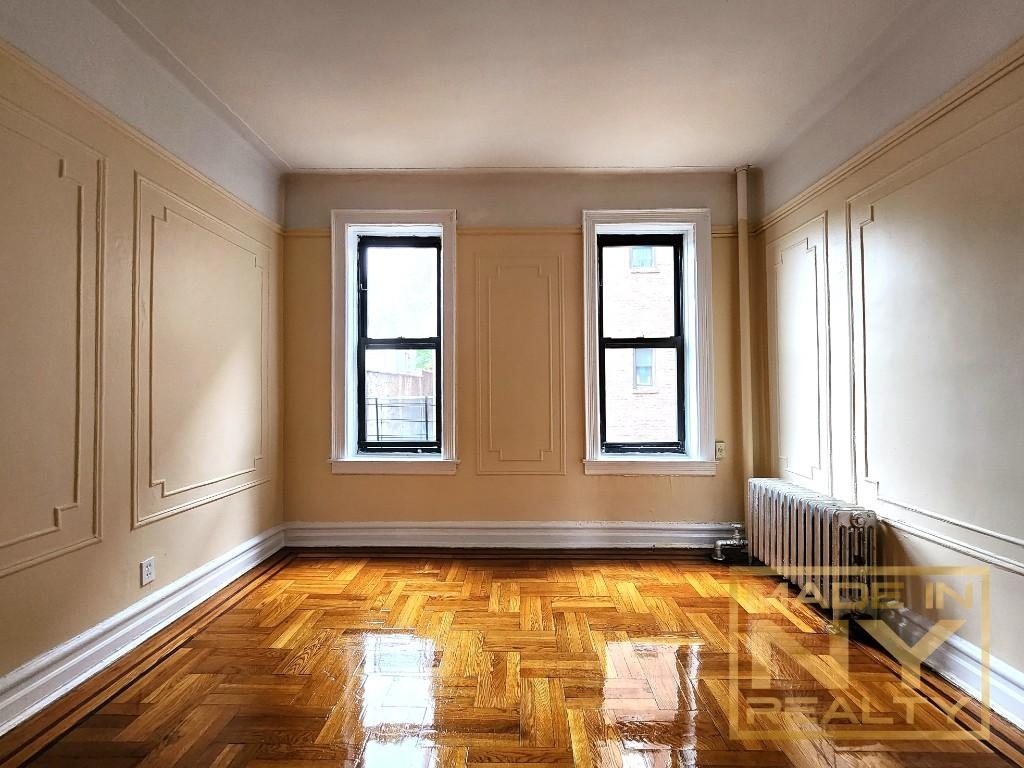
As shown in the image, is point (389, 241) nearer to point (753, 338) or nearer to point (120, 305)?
point (120, 305)

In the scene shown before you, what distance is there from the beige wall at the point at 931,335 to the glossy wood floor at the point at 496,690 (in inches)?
25.1

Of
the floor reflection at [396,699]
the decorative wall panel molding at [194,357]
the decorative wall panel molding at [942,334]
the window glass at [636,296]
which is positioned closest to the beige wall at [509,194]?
the window glass at [636,296]

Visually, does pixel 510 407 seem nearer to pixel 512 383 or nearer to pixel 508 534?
pixel 512 383

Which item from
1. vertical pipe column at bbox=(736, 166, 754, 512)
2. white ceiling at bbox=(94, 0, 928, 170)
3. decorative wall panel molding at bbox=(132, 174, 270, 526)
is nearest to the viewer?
white ceiling at bbox=(94, 0, 928, 170)

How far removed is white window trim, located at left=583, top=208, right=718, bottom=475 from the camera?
13.1 ft

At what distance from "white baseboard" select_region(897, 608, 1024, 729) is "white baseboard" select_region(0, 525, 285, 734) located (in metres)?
3.27

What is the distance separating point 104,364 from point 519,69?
2220 millimetres

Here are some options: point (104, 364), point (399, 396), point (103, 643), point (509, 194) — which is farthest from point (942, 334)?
point (103, 643)

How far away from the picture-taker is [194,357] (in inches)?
118

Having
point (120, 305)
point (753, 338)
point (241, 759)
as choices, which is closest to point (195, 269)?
point (120, 305)

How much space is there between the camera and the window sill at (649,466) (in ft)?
13.1

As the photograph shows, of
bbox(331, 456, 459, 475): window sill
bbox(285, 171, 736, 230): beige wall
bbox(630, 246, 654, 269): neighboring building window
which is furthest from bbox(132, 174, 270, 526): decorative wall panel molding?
bbox(630, 246, 654, 269): neighboring building window

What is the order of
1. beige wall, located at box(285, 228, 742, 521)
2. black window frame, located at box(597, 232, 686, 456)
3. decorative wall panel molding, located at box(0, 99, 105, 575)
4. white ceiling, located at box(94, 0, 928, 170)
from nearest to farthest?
decorative wall panel molding, located at box(0, 99, 105, 575) < white ceiling, located at box(94, 0, 928, 170) < beige wall, located at box(285, 228, 742, 521) < black window frame, located at box(597, 232, 686, 456)

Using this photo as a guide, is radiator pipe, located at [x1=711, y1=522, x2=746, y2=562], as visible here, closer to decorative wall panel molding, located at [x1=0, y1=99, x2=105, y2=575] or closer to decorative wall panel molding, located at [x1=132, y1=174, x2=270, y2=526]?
decorative wall panel molding, located at [x1=132, y1=174, x2=270, y2=526]
